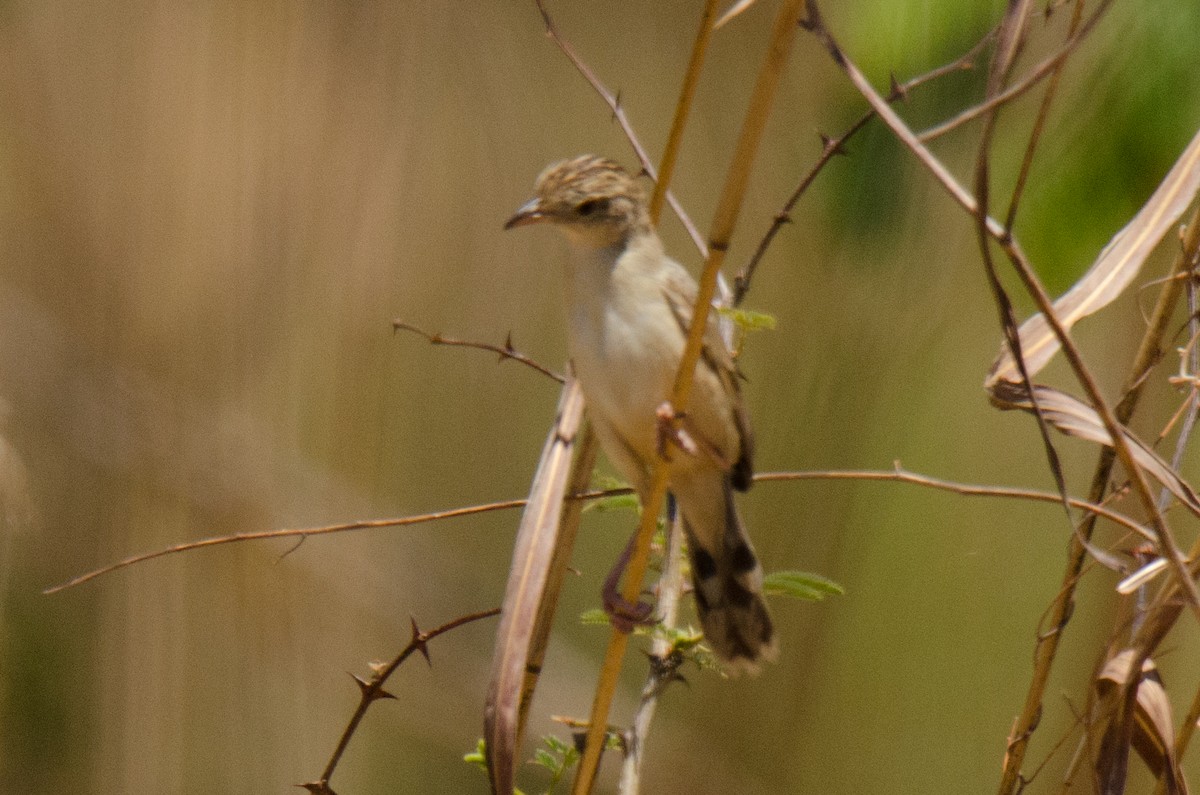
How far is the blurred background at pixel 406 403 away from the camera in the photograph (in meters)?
2.98

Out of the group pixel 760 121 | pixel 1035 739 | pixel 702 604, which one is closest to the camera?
pixel 760 121

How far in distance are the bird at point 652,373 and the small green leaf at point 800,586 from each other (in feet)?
0.17

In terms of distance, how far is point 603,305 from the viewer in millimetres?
1840

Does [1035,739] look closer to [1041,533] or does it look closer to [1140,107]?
[1041,533]

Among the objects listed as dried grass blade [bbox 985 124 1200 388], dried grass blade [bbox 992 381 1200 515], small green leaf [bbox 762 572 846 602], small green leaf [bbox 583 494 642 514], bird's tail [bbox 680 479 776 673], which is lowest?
bird's tail [bbox 680 479 776 673]

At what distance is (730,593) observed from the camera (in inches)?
74.6

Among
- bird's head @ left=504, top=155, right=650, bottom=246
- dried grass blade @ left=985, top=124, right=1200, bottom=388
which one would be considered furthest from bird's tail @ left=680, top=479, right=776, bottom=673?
dried grass blade @ left=985, top=124, right=1200, bottom=388

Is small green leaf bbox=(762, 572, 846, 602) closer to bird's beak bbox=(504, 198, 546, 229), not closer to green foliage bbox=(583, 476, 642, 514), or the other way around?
green foliage bbox=(583, 476, 642, 514)

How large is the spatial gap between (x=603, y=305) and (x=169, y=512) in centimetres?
190

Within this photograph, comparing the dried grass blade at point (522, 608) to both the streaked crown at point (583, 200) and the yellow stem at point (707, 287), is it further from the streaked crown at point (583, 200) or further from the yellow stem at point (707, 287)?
the streaked crown at point (583, 200)

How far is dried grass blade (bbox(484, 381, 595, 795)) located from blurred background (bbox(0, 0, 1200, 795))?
4.68 feet

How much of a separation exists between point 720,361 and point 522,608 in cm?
90

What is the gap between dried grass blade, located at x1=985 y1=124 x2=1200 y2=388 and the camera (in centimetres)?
131

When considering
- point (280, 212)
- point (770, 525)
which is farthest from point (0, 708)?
point (770, 525)
